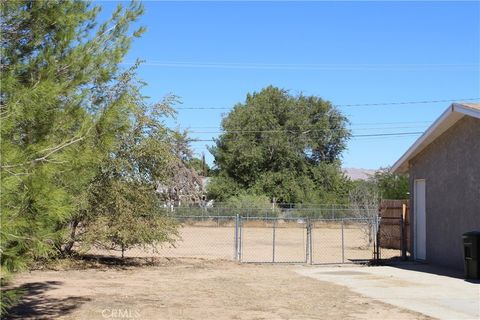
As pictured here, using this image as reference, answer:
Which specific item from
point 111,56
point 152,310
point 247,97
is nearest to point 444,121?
point 152,310

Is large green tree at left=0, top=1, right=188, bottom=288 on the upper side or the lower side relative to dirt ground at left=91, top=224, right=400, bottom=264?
upper

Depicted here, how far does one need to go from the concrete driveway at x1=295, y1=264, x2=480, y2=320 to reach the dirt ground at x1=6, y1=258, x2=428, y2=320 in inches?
17.3

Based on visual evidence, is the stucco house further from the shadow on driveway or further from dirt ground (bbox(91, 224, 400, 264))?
dirt ground (bbox(91, 224, 400, 264))

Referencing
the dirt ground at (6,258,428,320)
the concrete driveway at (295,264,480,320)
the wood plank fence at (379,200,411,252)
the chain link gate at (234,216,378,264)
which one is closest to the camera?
the dirt ground at (6,258,428,320)

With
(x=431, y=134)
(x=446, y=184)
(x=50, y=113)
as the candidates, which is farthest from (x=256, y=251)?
(x=50, y=113)

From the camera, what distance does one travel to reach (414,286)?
12414mm

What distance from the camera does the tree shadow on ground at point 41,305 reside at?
882 centimetres

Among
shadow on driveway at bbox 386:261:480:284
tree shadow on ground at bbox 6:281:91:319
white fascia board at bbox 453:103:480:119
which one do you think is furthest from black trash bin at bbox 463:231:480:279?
tree shadow on ground at bbox 6:281:91:319

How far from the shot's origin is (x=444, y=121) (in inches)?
604

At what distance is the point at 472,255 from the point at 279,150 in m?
42.2

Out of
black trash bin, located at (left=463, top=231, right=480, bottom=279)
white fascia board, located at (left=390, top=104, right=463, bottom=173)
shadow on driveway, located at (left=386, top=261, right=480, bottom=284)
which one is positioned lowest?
shadow on driveway, located at (left=386, top=261, right=480, bottom=284)

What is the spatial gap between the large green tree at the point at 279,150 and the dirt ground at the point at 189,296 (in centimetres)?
3927

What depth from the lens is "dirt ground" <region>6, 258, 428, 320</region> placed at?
30.1 feet

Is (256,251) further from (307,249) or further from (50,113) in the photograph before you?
(50,113)
